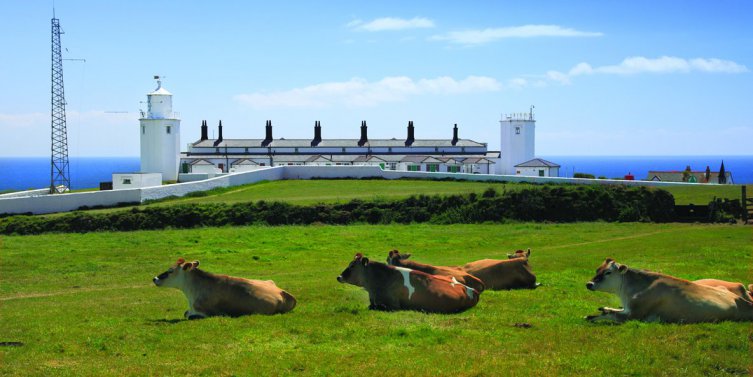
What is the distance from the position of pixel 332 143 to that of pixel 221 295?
361ft

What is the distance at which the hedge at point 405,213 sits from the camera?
39.0 meters

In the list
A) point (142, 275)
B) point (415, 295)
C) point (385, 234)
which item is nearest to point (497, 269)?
point (415, 295)

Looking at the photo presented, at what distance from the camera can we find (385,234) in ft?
Result: 111

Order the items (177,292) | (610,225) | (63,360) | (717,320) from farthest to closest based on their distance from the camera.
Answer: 1. (610,225)
2. (177,292)
3. (717,320)
4. (63,360)

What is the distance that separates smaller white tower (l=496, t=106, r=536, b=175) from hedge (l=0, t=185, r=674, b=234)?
71.0 m

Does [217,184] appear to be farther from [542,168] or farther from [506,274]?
[542,168]

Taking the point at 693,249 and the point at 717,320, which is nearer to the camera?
the point at 717,320

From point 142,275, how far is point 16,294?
13.6ft

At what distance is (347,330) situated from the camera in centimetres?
1303

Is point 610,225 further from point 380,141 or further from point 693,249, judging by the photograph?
point 380,141

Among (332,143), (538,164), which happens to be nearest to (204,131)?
(332,143)

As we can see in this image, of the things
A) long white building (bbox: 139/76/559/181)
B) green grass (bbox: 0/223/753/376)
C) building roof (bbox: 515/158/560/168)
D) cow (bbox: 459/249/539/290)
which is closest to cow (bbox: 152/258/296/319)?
green grass (bbox: 0/223/753/376)

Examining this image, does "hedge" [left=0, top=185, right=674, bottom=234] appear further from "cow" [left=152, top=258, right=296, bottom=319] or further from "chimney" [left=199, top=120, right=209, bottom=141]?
"chimney" [left=199, top=120, right=209, bottom=141]

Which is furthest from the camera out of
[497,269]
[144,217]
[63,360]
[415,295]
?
[144,217]
